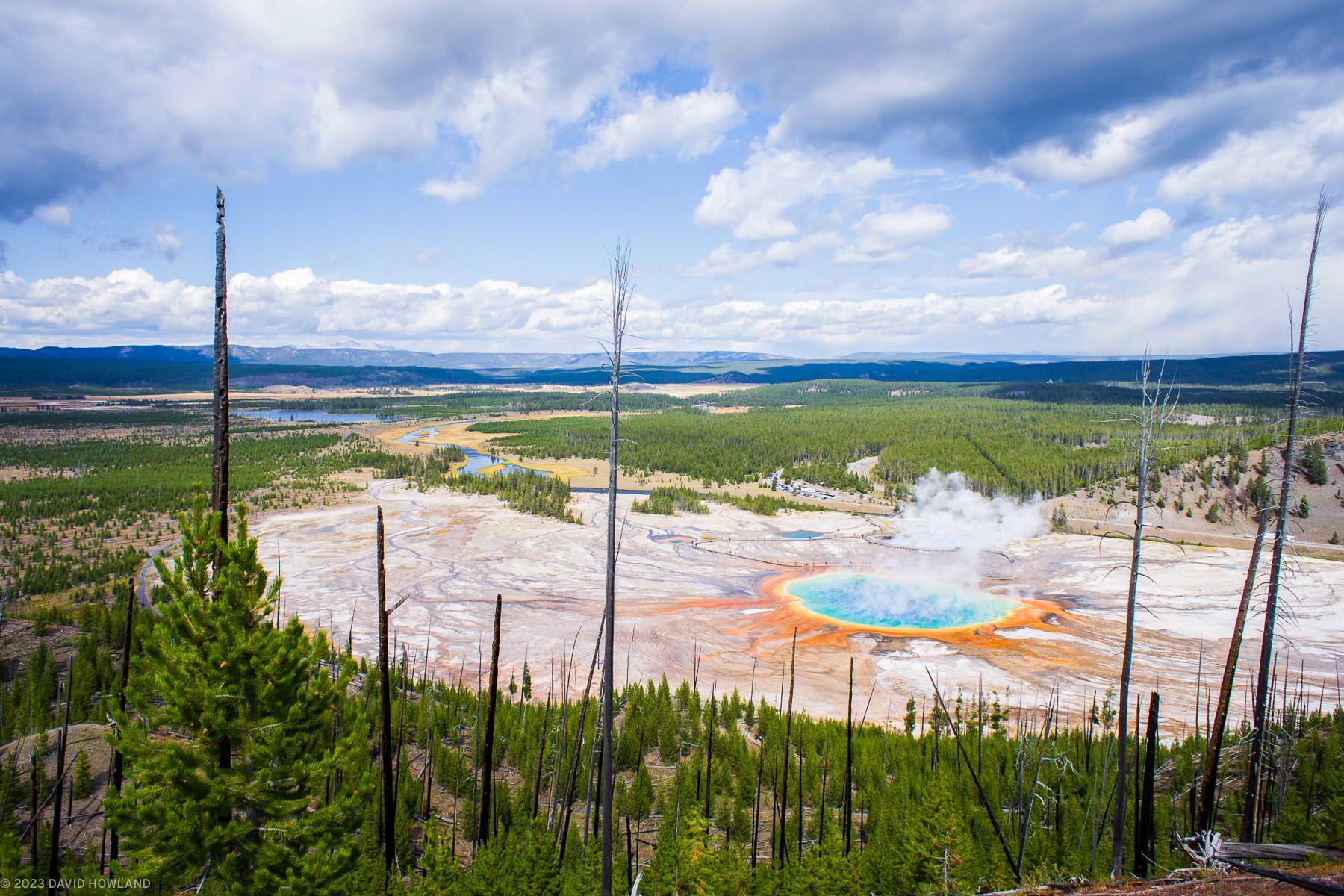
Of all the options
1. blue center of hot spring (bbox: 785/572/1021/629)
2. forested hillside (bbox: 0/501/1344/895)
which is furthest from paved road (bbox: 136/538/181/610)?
blue center of hot spring (bbox: 785/572/1021/629)

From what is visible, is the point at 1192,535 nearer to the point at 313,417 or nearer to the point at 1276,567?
the point at 1276,567

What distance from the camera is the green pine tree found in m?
10.2

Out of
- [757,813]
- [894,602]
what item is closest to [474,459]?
[894,602]

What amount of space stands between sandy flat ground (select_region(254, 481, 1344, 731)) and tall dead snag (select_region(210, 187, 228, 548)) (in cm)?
1845

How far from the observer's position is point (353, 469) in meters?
Result: 84.0

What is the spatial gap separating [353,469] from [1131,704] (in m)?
78.5

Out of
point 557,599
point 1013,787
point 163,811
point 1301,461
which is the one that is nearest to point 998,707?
point 1013,787

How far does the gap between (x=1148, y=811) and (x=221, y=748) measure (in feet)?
56.7

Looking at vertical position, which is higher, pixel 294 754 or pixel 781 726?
pixel 294 754

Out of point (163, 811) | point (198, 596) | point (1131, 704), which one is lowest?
point (1131, 704)

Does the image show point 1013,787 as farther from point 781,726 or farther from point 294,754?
point 294,754

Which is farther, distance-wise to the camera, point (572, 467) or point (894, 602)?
point (572, 467)

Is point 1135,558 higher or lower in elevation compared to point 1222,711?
higher

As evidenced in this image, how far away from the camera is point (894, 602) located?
40562 mm
